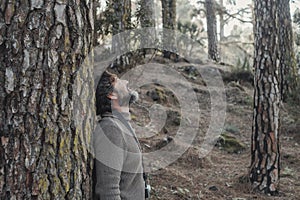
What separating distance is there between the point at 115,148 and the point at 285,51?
951cm

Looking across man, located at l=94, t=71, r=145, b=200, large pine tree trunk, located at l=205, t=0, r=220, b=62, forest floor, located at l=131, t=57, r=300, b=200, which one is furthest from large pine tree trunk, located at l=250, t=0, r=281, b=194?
large pine tree trunk, located at l=205, t=0, r=220, b=62

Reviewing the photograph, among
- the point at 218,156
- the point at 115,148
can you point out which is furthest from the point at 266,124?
the point at 115,148

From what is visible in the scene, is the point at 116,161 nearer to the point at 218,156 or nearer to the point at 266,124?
the point at 266,124

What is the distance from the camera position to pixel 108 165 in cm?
235

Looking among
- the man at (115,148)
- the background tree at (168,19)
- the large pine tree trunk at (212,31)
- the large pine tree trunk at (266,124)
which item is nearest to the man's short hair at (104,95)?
the man at (115,148)

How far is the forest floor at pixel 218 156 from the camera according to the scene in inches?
207

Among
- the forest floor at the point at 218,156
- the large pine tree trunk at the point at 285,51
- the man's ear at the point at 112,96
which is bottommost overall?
the forest floor at the point at 218,156

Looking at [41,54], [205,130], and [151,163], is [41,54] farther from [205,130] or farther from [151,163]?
[205,130]

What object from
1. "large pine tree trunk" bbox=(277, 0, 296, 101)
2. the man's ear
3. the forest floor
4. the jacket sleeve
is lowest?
the forest floor

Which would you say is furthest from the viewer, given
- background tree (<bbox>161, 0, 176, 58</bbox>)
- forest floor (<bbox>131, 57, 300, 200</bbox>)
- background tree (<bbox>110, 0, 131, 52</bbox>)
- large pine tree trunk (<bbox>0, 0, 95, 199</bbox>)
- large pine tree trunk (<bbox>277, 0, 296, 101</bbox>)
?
background tree (<bbox>161, 0, 176, 58</bbox>)

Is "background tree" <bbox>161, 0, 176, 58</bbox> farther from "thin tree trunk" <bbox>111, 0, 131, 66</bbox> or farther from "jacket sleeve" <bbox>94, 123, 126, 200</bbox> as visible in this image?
"jacket sleeve" <bbox>94, 123, 126, 200</bbox>

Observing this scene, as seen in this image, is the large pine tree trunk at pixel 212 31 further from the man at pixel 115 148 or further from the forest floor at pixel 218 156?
the man at pixel 115 148

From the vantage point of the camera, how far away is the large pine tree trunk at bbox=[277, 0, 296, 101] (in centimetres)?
1035

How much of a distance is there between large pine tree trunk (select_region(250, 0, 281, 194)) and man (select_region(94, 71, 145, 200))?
10.0 ft
